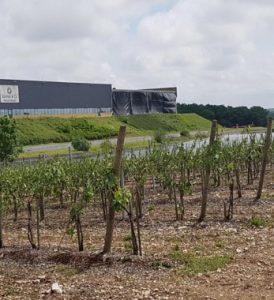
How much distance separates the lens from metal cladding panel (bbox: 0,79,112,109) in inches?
2729

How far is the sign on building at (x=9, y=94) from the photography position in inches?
2603

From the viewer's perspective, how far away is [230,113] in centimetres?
9988

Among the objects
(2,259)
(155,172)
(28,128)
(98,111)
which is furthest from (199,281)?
(98,111)

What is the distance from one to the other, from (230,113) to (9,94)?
153 feet

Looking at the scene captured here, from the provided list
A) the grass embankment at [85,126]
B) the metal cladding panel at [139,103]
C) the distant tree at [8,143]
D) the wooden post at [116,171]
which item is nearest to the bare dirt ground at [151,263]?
the wooden post at [116,171]

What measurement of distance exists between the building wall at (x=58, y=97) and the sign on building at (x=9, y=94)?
1.22ft

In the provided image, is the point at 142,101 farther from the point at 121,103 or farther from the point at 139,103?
the point at 121,103

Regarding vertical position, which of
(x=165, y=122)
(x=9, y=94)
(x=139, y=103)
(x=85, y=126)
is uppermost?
(x=9, y=94)

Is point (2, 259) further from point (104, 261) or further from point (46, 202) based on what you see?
point (46, 202)

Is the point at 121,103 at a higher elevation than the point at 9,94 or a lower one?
lower

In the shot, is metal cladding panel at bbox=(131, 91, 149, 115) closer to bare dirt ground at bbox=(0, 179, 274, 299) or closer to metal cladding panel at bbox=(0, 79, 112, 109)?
metal cladding panel at bbox=(0, 79, 112, 109)

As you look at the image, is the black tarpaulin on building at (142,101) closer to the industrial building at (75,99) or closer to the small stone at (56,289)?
the industrial building at (75,99)

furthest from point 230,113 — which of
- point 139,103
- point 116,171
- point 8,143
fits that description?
point 116,171

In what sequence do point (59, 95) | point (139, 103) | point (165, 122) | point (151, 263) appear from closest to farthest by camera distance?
point (151, 263) < point (59, 95) < point (165, 122) < point (139, 103)
